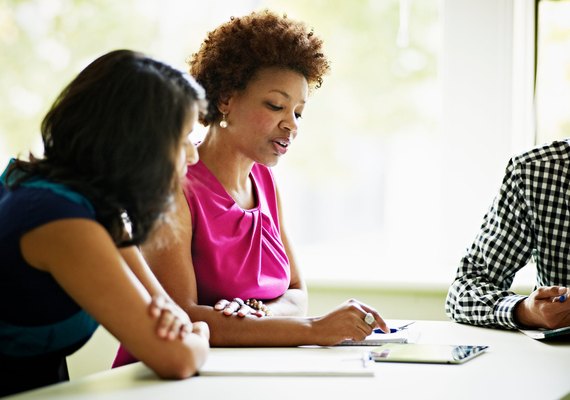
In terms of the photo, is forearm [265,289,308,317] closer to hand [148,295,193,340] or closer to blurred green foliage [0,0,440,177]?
Result: hand [148,295,193,340]

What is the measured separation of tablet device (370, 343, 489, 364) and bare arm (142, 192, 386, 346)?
3.2 inches

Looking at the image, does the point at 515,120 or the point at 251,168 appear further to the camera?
the point at 515,120

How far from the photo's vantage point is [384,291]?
2963mm

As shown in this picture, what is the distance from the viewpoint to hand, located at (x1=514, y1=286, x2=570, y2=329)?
1.89 m

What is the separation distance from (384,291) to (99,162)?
1753 mm

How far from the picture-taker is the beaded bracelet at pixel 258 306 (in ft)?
6.48

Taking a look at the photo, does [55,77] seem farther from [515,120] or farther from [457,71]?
[515,120]

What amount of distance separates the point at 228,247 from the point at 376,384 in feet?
2.22

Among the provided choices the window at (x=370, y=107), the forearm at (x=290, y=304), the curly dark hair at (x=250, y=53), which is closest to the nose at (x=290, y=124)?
the curly dark hair at (x=250, y=53)

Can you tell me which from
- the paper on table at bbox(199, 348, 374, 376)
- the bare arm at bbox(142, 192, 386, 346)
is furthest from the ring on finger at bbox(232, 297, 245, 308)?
the paper on table at bbox(199, 348, 374, 376)

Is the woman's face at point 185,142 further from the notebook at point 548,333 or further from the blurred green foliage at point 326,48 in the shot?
the blurred green foliage at point 326,48

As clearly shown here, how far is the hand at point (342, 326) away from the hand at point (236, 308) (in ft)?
0.53

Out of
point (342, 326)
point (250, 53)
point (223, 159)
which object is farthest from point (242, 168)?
point (342, 326)

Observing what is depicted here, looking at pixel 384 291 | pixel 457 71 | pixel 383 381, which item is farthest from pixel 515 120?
pixel 383 381
